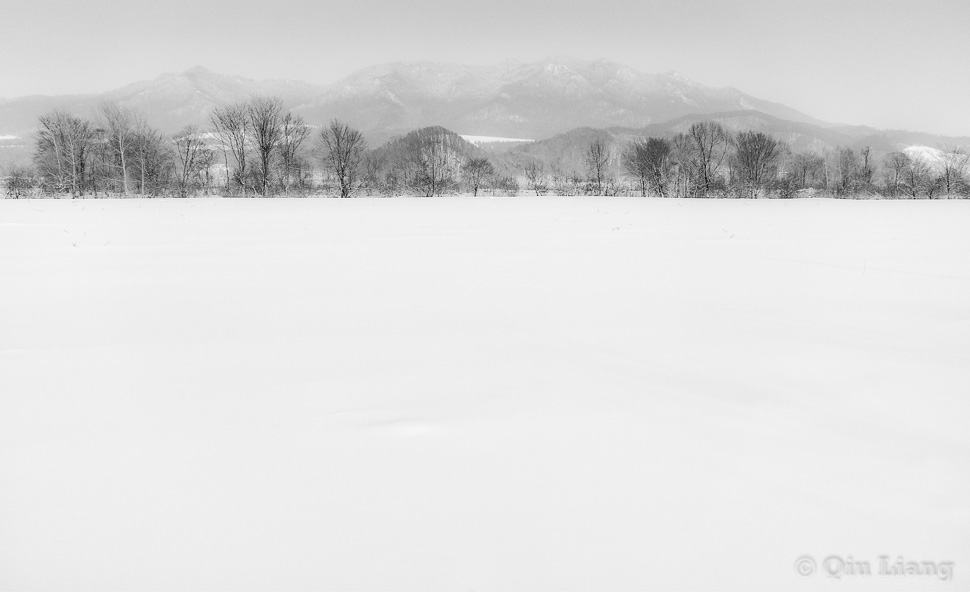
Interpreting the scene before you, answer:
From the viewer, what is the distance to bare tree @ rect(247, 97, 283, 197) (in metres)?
45.9

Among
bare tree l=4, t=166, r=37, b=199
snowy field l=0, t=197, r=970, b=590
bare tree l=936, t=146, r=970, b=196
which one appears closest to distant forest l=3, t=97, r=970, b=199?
bare tree l=936, t=146, r=970, b=196

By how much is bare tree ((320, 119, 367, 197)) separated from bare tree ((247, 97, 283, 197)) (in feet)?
13.9

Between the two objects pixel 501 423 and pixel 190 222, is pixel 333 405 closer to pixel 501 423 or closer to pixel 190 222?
pixel 501 423

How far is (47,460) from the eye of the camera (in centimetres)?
188

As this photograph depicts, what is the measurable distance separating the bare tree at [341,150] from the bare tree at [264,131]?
4247 millimetres

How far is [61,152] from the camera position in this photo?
147ft

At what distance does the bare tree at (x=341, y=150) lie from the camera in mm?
46906

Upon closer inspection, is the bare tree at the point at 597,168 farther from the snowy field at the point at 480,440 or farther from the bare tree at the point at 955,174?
the snowy field at the point at 480,440

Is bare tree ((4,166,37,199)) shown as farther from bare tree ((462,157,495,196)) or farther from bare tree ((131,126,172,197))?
bare tree ((462,157,495,196))

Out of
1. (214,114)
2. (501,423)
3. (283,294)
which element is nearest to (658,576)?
(501,423)

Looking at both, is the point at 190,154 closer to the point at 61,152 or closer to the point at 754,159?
the point at 61,152

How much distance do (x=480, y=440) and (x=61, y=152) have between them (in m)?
59.1

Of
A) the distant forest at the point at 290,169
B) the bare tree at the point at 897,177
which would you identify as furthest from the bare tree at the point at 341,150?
the bare tree at the point at 897,177

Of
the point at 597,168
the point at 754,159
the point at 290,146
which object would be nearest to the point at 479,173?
the point at 290,146
